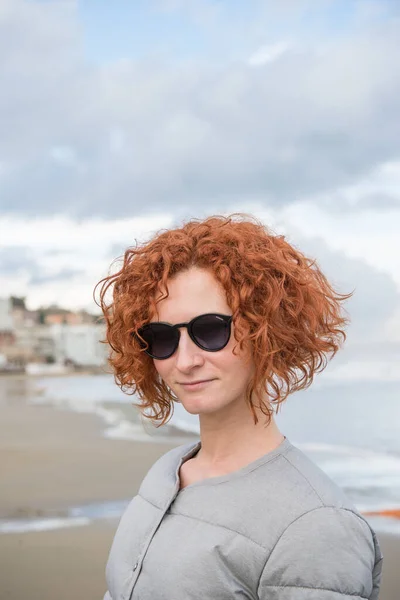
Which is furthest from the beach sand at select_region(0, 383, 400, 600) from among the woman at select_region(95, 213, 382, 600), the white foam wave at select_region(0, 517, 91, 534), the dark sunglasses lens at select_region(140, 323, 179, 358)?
the dark sunglasses lens at select_region(140, 323, 179, 358)

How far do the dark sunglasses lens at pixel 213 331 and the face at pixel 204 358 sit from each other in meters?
0.02

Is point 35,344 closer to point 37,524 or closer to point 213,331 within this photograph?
point 37,524

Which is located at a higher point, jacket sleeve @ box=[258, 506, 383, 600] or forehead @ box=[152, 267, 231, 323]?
forehead @ box=[152, 267, 231, 323]

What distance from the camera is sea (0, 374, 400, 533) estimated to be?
675 cm

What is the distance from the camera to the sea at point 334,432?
6745mm

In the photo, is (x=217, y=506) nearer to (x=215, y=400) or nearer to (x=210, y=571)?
(x=210, y=571)

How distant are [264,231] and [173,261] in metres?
0.25

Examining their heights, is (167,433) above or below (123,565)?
below

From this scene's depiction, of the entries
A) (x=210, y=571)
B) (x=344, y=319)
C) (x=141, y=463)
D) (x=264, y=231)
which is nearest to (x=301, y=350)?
(x=344, y=319)

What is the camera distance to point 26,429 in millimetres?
13203

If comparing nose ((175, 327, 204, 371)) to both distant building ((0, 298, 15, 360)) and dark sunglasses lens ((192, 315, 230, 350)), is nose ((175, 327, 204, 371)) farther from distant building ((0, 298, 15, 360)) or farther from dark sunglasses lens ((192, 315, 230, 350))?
distant building ((0, 298, 15, 360))

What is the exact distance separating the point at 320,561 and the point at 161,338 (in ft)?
2.16

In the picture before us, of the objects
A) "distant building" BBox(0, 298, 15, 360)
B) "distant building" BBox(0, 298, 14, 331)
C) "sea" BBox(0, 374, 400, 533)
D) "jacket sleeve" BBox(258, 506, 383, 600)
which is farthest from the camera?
"distant building" BBox(0, 298, 14, 331)

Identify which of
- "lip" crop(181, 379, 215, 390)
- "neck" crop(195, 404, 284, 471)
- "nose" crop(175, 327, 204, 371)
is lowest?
"neck" crop(195, 404, 284, 471)
